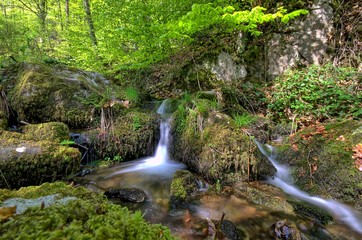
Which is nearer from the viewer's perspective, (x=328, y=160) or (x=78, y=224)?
(x=78, y=224)

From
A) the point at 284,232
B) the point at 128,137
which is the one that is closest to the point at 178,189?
the point at 284,232

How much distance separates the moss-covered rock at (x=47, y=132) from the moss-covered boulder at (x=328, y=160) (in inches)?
189

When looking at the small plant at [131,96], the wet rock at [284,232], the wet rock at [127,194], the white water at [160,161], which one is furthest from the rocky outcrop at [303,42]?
the wet rock at [127,194]

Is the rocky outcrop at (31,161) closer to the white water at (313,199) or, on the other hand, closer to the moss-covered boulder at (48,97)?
the moss-covered boulder at (48,97)

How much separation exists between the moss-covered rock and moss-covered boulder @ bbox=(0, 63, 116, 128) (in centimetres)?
95

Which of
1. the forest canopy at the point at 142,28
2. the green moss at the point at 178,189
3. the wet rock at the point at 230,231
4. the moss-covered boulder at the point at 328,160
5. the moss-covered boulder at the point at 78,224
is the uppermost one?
the forest canopy at the point at 142,28

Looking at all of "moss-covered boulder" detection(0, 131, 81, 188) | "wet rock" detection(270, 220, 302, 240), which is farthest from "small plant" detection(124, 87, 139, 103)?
"wet rock" detection(270, 220, 302, 240)

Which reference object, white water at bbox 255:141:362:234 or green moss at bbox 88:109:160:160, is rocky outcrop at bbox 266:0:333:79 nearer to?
white water at bbox 255:141:362:234

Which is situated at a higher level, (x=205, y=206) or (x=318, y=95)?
(x=318, y=95)

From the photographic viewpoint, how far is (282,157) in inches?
187

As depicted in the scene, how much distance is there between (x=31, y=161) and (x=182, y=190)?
2.46m

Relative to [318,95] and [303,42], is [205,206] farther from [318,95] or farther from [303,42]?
[303,42]

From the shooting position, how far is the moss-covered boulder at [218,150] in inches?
159

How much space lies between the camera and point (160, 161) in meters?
5.18
